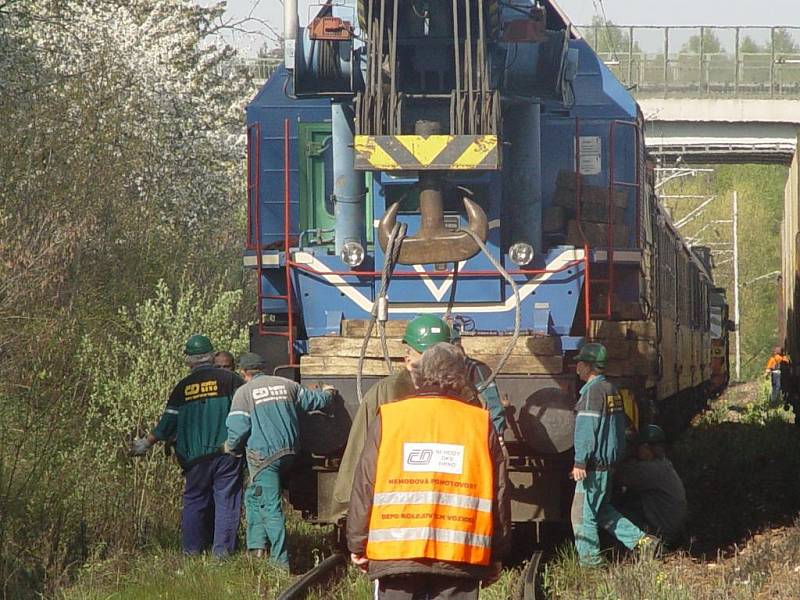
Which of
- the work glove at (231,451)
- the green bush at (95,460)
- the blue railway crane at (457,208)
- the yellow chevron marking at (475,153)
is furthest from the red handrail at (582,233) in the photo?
the green bush at (95,460)

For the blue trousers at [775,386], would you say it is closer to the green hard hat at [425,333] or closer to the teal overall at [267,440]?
the teal overall at [267,440]

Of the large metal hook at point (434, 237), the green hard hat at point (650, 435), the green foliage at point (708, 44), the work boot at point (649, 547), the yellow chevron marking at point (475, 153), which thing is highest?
the green foliage at point (708, 44)

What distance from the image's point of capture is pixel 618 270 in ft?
36.5

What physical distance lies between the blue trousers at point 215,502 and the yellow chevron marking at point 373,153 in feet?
8.20

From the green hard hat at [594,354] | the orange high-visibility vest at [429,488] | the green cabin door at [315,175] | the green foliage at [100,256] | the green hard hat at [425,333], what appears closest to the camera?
the orange high-visibility vest at [429,488]

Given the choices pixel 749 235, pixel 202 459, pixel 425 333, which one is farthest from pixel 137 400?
pixel 749 235

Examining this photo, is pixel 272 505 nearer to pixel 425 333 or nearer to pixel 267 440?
pixel 267 440

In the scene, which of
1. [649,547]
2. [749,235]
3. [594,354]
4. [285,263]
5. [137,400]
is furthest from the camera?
[749,235]

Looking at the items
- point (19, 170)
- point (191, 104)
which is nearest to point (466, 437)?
point (19, 170)

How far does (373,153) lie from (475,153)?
664 millimetres

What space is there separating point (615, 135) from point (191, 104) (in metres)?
11.2

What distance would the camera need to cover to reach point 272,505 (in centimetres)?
986

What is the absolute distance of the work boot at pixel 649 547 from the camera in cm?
973

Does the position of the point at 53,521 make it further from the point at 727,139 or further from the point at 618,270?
the point at 727,139
